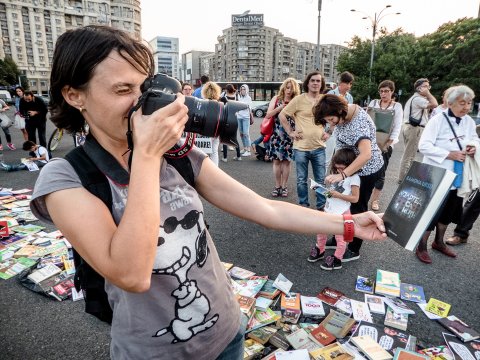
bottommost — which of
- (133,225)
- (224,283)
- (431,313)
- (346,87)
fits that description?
(431,313)

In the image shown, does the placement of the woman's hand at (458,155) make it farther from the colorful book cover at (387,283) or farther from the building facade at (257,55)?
the building facade at (257,55)

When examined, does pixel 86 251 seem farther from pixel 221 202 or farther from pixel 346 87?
pixel 346 87

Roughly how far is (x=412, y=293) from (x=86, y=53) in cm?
310

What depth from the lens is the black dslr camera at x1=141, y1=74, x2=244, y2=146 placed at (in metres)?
0.77

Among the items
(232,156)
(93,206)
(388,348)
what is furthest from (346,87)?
(93,206)

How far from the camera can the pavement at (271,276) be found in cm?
226

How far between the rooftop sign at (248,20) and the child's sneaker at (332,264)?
332 ft

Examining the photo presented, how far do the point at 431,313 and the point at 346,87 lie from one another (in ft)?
13.9

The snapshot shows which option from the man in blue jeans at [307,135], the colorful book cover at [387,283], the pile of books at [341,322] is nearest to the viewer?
the pile of books at [341,322]

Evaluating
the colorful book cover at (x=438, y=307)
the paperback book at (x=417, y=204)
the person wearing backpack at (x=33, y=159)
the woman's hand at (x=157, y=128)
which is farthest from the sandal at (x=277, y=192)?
the person wearing backpack at (x=33, y=159)

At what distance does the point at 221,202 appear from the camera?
1.17 metres

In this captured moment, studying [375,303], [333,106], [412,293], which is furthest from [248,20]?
[375,303]

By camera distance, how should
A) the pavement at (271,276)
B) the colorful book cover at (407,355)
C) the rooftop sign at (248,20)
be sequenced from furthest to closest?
1. the rooftop sign at (248,20)
2. the pavement at (271,276)
3. the colorful book cover at (407,355)

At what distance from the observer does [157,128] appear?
750mm
